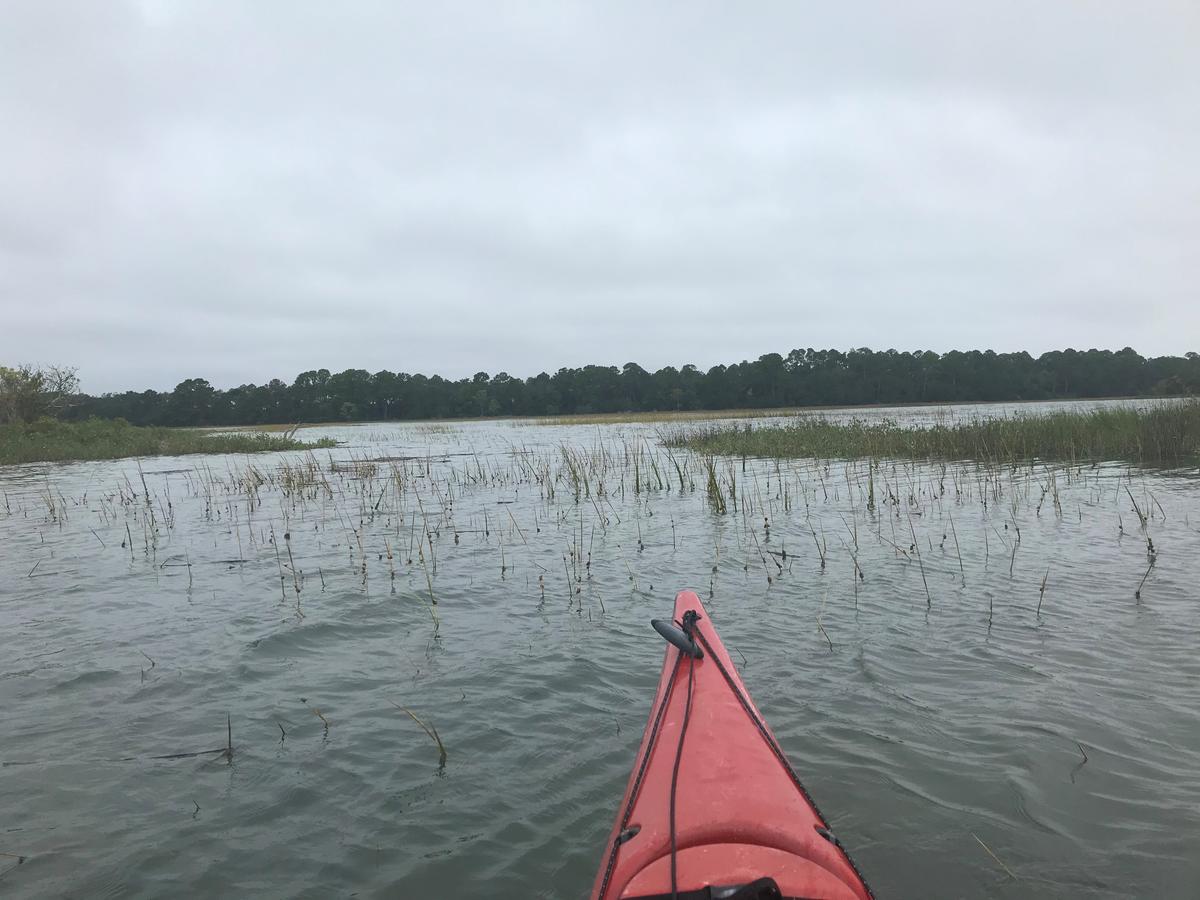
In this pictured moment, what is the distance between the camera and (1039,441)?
1841cm

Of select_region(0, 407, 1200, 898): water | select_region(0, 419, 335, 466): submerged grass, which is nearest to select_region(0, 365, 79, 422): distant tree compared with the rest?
select_region(0, 419, 335, 466): submerged grass

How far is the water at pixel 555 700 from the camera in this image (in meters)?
3.29

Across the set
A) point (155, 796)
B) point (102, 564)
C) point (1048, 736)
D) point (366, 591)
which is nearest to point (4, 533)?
point (102, 564)

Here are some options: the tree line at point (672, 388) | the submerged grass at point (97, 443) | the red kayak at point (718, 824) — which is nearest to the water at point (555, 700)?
the red kayak at point (718, 824)

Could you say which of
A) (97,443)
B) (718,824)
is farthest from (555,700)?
(97,443)

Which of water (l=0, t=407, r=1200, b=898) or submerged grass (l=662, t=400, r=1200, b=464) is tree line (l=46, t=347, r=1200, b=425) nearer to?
submerged grass (l=662, t=400, r=1200, b=464)

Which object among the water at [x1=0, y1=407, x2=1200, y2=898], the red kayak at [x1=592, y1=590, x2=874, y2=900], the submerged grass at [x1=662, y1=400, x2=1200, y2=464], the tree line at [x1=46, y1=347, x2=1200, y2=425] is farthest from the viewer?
the tree line at [x1=46, y1=347, x2=1200, y2=425]

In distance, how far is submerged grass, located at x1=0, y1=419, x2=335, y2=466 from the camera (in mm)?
29547

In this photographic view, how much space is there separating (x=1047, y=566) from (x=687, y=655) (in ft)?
20.2

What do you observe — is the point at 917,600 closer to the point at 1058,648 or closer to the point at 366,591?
the point at 1058,648

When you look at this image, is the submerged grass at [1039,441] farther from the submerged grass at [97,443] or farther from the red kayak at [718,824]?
the submerged grass at [97,443]

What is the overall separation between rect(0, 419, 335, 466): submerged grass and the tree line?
52.5 m

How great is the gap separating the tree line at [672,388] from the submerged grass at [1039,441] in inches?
2892

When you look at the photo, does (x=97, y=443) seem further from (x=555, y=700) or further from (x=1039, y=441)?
(x=1039, y=441)
